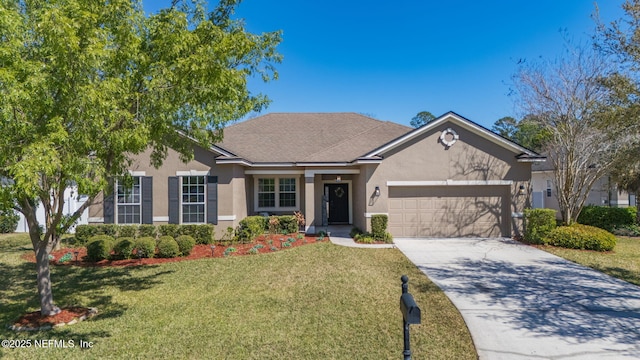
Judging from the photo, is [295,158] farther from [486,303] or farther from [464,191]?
[486,303]

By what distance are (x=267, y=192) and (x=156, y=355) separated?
472 inches

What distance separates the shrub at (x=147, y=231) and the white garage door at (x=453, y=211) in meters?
9.43

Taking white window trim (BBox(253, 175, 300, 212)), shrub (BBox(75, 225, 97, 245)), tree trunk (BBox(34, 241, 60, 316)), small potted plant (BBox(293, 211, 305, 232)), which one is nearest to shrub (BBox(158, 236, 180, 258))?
shrub (BBox(75, 225, 97, 245))

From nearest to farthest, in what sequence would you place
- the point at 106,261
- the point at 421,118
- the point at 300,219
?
1. the point at 106,261
2. the point at 300,219
3. the point at 421,118

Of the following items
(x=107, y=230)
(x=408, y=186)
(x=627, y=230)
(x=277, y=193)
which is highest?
(x=408, y=186)

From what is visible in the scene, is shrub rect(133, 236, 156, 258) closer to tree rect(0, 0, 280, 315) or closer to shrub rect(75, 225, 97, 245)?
shrub rect(75, 225, 97, 245)

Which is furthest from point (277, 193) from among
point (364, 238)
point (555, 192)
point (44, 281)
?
point (555, 192)

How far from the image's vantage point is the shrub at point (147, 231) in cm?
1265

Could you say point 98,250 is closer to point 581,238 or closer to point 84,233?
point 84,233

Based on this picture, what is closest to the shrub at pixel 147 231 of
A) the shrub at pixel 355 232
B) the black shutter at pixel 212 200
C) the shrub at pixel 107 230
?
the shrub at pixel 107 230

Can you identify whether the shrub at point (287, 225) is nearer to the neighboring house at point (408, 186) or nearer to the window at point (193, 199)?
the neighboring house at point (408, 186)

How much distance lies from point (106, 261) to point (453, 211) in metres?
12.8

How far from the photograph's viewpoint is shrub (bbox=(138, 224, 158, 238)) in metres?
12.6

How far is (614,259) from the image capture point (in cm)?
1024
